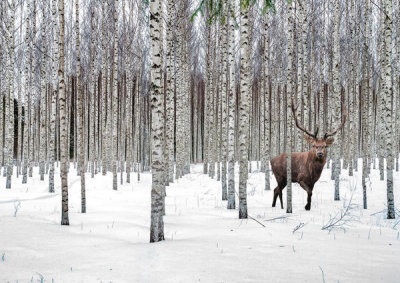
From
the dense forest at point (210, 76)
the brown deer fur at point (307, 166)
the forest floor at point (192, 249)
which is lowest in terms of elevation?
the forest floor at point (192, 249)

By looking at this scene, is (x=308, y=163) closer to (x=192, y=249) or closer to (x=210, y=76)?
(x=192, y=249)

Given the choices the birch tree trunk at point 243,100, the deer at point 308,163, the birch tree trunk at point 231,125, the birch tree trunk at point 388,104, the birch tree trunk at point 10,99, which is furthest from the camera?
the birch tree trunk at point 10,99

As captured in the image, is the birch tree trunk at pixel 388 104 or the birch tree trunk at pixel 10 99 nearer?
the birch tree trunk at pixel 388 104

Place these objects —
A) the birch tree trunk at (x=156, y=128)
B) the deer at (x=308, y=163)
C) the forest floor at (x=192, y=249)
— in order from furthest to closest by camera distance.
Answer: the deer at (x=308, y=163), the birch tree trunk at (x=156, y=128), the forest floor at (x=192, y=249)

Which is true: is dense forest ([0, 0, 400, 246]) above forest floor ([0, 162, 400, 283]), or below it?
above

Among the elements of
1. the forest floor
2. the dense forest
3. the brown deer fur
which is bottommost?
the forest floor

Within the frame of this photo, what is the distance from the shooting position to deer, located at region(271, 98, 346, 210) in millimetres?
7131

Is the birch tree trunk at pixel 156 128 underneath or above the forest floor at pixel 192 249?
above

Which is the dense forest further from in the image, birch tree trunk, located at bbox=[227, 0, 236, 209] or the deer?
the deer

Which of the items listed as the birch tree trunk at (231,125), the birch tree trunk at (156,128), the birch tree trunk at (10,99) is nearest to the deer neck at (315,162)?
the birch tree trunk at (231,125)

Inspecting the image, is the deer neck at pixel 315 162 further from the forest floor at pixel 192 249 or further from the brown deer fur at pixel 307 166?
the forest floor at pixel 192 249

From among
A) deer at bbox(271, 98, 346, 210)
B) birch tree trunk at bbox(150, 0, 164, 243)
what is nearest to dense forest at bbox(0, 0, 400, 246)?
birch tree trunk at bbox(150, 0, 164, 243)

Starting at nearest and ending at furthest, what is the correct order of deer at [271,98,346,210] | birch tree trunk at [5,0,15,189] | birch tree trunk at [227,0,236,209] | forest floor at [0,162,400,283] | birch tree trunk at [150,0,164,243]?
1. forest floor at [0,162,400,283]
2. birch tree trunk at [150,0,164,243]
3. birch tree trunk at [227,0,236,209]
4. deer at [271,98,346,210]
5. birch tree trunk at [5,0,15,189]

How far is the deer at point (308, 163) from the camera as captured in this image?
281 inches
